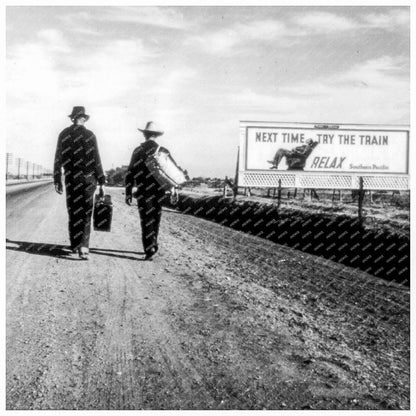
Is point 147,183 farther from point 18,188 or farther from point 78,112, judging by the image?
point 18,188

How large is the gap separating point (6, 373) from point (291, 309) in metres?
3.60

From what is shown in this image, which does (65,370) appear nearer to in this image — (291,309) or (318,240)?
(291,309)

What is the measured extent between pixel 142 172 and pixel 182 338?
9.15ft

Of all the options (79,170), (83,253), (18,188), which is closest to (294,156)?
(79,170)

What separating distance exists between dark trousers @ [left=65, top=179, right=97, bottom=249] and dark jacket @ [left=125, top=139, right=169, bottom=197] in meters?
0.61

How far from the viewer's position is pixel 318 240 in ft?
46.4

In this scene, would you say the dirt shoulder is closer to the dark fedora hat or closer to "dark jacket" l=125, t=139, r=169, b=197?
"dark jacket" l=125, t=139, r=169, b=197

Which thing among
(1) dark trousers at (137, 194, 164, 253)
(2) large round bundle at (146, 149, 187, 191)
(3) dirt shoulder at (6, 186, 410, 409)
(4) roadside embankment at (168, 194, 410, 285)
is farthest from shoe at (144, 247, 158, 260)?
(4) roadside embankment at (168, 194, 410, 285)

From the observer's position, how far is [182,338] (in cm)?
427

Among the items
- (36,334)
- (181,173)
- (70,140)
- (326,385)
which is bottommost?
(326,385)

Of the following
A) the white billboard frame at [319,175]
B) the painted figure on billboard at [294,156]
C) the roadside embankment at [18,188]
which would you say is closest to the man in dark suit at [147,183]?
the white billboard frame at [319,175]

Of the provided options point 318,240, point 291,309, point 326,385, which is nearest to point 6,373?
point 326,385

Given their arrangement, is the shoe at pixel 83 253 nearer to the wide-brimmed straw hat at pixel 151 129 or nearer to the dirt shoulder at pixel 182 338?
the dirt shoulder at pixel 182 338

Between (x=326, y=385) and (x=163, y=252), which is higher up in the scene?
(x=163, y=252)
